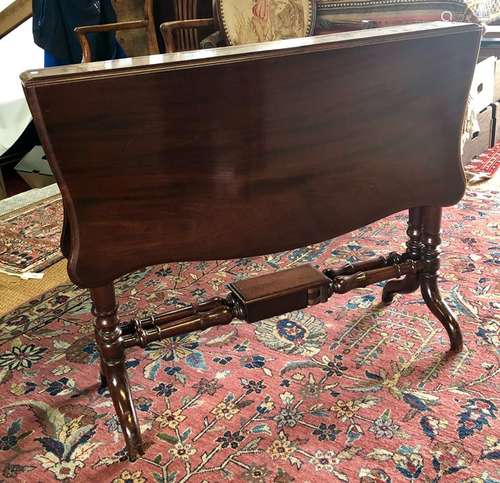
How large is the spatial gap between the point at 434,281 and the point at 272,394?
530mm

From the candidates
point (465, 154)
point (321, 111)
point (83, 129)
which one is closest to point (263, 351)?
point (321, 111)

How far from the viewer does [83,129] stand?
1.01 metres

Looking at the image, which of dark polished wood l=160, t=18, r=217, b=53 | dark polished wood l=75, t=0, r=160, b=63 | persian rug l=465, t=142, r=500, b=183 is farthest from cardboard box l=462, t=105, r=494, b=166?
dark polished wood l=75, t=0, r=160, b=63

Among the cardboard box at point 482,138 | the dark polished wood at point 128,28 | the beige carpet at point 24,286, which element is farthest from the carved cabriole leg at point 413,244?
the dark polished wood at point 128,28

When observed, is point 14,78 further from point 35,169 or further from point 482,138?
point 482,138

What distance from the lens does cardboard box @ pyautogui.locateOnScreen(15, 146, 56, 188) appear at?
11.8 feet

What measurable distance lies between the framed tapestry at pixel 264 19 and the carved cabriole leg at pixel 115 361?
2.14 m

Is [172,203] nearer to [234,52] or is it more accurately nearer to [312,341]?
[234,52]

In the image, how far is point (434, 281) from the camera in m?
1.58

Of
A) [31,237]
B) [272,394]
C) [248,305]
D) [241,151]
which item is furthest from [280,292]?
[31,237]

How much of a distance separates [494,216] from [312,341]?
3.89 feet

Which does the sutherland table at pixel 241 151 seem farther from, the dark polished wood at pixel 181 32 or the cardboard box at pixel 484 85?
the dark polished wood at pixel 181 32

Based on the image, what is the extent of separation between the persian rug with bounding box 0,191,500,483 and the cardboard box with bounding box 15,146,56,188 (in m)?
1.74

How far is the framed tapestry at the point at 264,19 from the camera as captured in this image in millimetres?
3016
